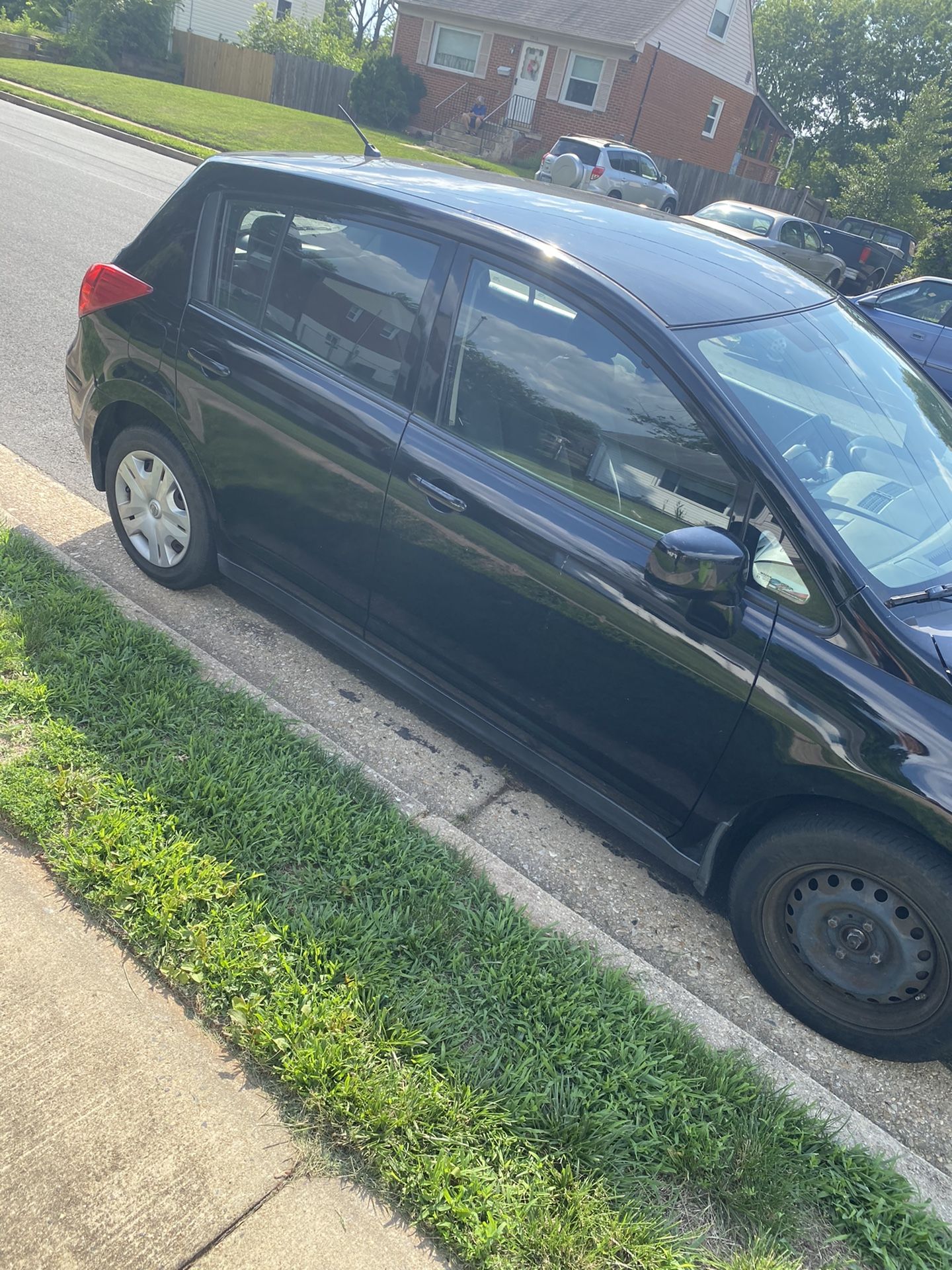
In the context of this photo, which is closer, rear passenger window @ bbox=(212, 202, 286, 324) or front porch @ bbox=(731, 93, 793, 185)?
rear passenger window @ bbox=(212, 202, 286, 324)

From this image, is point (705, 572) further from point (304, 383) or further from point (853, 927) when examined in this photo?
point (304, 383)

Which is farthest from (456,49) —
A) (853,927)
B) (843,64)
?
(853,927)

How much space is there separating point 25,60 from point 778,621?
35123 mm

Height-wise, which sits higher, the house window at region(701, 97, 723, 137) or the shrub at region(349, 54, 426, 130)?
the house window at region(701, 97, 723, 137)

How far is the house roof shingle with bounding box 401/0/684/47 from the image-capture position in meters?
31.2

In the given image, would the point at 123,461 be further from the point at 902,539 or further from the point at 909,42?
the point at 909,42

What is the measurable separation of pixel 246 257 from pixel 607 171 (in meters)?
23.0

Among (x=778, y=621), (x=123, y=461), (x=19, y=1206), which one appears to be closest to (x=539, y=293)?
(x=778, y=621)

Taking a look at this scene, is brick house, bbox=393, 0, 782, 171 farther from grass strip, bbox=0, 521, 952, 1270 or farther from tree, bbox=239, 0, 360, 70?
grass strip, bbox=0, 521, 952, 1270

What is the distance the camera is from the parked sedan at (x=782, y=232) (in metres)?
18.7

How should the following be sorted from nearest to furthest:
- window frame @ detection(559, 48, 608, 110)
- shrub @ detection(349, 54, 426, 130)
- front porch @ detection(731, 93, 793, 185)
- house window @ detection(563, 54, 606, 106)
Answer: window frame @ detection(559, 48, 608, 110)
house window @ detection(563, 54, 606, 106)
shrub @ detection(349, 54, 426, 130)
front porch @ detection(731, 93, 793, 185)

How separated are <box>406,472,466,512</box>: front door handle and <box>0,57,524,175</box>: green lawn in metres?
19.7

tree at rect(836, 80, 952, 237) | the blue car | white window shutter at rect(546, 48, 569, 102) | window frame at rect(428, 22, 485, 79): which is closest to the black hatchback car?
the blue car

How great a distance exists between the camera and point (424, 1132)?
7.30 ft
